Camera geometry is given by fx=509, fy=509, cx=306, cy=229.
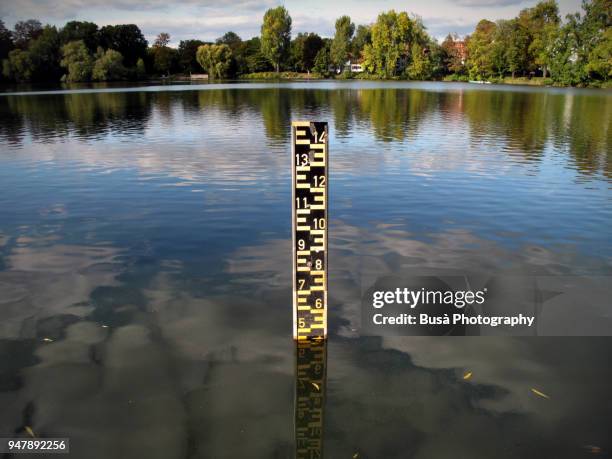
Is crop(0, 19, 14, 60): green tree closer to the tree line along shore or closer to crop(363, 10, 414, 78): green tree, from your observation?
the tree line along shore

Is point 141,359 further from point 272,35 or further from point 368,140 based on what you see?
point 272,35

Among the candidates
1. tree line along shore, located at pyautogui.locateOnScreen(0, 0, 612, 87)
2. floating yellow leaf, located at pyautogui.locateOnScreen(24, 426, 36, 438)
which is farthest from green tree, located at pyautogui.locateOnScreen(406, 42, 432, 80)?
floating yellow leaf, located at pyautogui.locateOnScreen(24, 426, 36, 438)

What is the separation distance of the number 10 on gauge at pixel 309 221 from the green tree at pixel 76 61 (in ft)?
472

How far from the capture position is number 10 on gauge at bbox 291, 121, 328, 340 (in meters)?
7.01

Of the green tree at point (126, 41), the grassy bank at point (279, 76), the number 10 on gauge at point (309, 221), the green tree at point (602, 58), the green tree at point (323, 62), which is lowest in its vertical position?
the number 10 on gauge at point (309, 221)

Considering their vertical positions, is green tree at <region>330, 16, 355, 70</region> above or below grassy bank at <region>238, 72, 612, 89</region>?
above

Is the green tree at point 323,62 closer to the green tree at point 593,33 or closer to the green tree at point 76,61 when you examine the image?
the green tree at point 76,61

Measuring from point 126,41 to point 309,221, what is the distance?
203m

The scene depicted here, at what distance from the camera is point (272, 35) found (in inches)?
6895

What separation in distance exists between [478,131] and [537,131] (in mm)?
4044

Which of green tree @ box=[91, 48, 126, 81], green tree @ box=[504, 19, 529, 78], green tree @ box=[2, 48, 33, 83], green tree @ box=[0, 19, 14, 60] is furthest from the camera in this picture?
green tree @ box=[0, 19, 14, 60]

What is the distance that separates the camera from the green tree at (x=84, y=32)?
160 metres

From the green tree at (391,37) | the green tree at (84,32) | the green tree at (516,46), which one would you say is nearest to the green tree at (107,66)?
the green tree at (84,32)

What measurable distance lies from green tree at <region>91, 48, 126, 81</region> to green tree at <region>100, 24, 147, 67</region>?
38.4m
